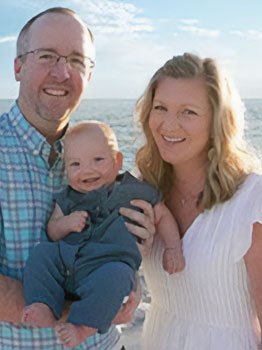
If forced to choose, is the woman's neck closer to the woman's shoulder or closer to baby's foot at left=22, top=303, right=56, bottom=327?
the woman's shoulder

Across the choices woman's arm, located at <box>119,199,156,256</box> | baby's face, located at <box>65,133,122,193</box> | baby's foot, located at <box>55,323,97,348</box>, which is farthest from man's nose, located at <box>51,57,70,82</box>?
baby's foot, located at <box>55,323,97,348</box>

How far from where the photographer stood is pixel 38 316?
2.24 m

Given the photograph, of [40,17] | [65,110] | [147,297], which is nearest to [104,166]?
[65,110]

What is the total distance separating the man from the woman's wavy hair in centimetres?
53

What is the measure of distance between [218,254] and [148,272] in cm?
53

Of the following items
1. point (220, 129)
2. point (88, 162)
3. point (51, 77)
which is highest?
point (51, 77)

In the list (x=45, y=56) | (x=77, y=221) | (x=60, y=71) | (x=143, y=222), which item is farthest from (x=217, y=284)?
(x=45, y=56)

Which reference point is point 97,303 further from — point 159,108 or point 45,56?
point 45,56

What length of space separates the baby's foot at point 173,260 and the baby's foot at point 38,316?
2.37 ft

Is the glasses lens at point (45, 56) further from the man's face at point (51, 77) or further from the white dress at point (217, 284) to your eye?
the white dress at point (217, 284)

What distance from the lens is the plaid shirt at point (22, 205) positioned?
2.48 m

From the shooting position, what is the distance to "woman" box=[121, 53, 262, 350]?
2615 millimetres

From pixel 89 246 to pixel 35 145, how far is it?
61 cm

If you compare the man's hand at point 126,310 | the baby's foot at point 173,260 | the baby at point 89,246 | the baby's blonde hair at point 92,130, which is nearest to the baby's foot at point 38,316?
the baby at point 89,246
